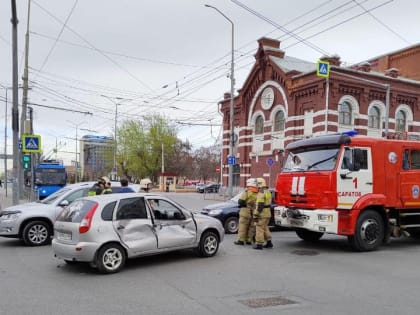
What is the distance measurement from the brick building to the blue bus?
51.9 ft

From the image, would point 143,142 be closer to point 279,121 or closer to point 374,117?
point 279,121

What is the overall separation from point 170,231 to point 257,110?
36.4 m

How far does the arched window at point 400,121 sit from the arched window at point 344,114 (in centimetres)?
599

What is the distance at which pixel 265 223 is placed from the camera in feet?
35.3

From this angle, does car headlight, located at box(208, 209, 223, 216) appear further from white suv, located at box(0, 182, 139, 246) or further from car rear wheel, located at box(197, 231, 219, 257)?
white suv, located at box(0, 182, 139, 246)

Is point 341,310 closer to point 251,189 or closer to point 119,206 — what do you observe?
point 119,206

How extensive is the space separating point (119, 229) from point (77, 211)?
0.88 meters

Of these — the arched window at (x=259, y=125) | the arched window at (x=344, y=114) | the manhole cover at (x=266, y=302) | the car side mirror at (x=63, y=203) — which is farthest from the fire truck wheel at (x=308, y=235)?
the arched window at (x=259, y=125)

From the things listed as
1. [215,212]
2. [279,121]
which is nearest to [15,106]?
[215,212]

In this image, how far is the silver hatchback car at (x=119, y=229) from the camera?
7766 millimetres

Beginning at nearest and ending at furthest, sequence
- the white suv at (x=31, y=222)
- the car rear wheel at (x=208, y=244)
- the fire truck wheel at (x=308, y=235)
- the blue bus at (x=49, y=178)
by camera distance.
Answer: the car rear wheel at (x=208, y=244) → the white suv at (x=31, y=222) → the fire truck wheel at (x=308, y=235) → the blue bus at (x=49, y=178)

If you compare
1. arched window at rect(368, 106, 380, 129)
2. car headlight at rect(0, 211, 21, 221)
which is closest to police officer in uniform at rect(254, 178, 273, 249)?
car headlight at rect(0, 211, 21, 221)

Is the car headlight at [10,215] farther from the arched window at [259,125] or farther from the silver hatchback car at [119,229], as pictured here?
the arched window at [259,125]

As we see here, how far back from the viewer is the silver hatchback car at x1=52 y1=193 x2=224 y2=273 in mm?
7766
